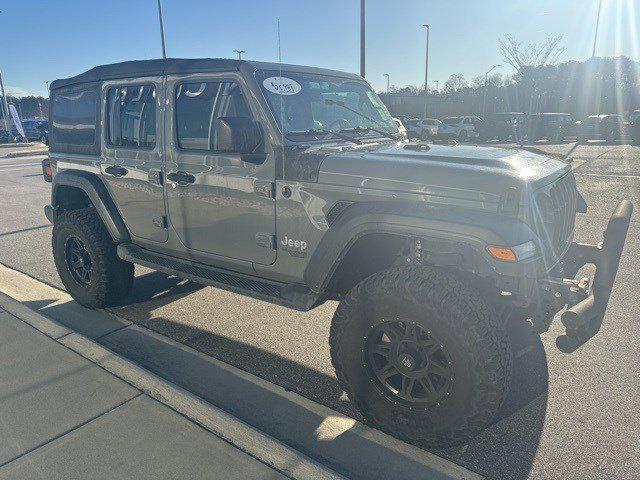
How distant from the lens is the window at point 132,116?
3641 millimetres

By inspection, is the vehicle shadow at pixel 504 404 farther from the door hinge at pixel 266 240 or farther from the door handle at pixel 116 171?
the door handle at pixel 116 171

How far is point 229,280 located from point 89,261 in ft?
5.61

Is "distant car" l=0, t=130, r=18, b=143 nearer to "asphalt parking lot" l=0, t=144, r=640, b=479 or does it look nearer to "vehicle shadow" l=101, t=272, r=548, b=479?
"asphalt parking lot" l=0, t=144, r=640, b=479

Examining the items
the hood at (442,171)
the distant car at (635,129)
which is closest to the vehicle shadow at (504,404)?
the hood at (442,171)

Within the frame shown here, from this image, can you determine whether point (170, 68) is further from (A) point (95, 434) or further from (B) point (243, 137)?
(A) point (95, 434)

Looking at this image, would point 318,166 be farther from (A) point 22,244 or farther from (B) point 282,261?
(A) point 22,244

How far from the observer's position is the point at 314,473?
2270 millimetres

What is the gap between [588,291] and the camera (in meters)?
2.56

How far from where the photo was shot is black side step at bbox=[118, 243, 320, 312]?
294cm

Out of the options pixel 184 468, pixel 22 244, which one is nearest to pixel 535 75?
pixel 22 244

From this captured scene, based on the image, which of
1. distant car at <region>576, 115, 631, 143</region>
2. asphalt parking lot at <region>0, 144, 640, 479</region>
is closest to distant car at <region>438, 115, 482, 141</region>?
distant car at <region>576, 115, 631, 143</region>

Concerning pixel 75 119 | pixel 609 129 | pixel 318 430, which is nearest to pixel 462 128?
pixel 609 129

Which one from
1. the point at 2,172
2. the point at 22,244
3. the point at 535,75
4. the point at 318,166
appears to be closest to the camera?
the point at 318,166

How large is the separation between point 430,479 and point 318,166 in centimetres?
172
